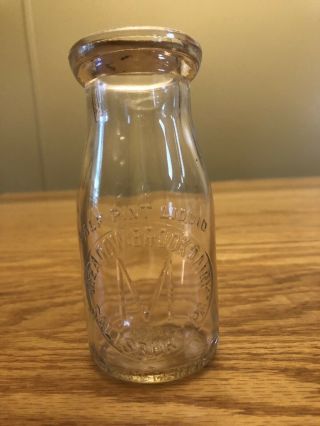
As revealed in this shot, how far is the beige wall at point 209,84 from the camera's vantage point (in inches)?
56.5

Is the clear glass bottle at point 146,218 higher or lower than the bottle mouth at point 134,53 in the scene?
lower

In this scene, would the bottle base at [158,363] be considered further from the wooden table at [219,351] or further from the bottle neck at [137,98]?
the bottle neck at [137,98]

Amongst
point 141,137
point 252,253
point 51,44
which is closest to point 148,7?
point 51,44

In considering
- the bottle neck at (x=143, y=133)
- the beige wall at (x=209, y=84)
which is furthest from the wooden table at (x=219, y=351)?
the beige wall at (x=209, y=84)

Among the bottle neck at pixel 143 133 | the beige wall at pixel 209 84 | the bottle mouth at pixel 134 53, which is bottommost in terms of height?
the beige wall at pixel 209 84

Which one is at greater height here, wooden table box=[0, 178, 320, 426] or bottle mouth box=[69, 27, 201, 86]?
bottle mouth box=[69, 27, 201, 86]

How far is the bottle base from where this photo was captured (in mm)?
339

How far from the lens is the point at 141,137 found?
0.37 metres

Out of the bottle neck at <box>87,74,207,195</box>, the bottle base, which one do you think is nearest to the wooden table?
the bottle base

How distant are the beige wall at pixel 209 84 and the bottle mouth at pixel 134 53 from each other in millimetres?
1166

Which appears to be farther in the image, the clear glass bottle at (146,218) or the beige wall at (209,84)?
the beige wall at (209,84)

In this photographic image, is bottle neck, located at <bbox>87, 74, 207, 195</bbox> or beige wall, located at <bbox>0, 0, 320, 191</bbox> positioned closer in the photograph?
bottle neck, located at <bbox>87, 74, 207, 195</bbox>

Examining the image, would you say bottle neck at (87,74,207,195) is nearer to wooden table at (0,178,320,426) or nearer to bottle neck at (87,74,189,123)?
bottle neck at (87,74,189,123)

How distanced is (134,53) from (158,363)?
20cm
